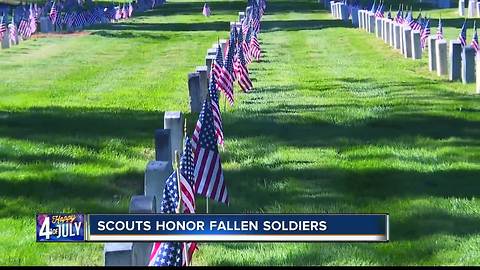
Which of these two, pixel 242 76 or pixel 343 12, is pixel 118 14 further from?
pixel 242 76

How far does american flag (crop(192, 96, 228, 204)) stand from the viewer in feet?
32.5

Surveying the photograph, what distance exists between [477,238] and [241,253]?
6.37 ft

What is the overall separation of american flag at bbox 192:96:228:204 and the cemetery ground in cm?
53

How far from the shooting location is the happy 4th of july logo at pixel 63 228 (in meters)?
7.20

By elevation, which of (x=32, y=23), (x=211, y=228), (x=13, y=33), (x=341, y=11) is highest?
(x=211, y=228)

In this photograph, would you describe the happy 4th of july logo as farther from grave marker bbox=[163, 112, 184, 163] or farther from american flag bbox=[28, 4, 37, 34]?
american flag bbox=[28, 4, 37, 34]

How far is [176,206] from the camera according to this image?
742 centimetres

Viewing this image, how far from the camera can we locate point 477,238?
9.45m

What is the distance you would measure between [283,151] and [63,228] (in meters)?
6.92

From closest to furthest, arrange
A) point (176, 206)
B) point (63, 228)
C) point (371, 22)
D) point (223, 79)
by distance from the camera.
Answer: point (63, 228) < point (176, 206) < point (223, 79) < point (371, 22)

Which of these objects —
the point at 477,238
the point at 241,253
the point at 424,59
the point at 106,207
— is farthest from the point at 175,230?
the point at 424,59

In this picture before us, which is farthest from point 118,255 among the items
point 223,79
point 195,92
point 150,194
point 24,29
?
point 24,29

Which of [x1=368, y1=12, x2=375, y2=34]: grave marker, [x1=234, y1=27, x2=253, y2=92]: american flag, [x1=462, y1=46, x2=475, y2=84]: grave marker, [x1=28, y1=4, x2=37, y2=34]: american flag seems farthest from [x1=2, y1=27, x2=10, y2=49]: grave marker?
[x1=462, y1=46, x2=475, y2=84]: grave marker

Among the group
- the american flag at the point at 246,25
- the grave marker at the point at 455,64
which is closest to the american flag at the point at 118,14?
the american flag at the point at 246,25
